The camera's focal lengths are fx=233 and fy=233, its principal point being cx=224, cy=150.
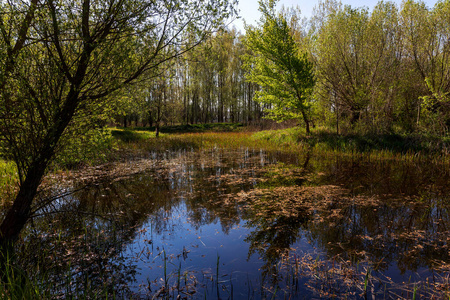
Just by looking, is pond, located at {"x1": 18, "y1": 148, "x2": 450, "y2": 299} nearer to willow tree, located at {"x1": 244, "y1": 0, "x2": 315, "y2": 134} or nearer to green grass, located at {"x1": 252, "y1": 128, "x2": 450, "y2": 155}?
green grass, located at {"x1": 252, "y1": 128, "x2": 450, "y2": 155}

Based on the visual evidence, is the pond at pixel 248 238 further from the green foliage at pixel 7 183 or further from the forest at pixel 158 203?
the green foliage at pixel 7 183

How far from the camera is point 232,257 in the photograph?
12.3 feet

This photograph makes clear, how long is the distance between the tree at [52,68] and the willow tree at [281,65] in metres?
11.2

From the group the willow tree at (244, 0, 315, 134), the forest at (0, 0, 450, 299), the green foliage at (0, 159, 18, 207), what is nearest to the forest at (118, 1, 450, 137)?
the willow tree at (244, 0, 315, 134)

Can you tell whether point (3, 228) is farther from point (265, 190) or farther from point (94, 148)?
point (265, 190)

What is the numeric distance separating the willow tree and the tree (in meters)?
11.2

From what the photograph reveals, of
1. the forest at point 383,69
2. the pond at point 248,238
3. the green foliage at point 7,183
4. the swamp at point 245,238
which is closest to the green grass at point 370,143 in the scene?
the forest at point 383,69

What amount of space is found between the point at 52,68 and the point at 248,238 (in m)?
4.38

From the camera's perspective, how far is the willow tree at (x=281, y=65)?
47.4 ft

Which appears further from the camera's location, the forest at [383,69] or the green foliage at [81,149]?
the forest at [383,69]

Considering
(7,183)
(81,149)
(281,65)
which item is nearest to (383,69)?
(281,65)

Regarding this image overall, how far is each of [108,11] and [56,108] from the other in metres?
1.79

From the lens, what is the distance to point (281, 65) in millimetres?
15023

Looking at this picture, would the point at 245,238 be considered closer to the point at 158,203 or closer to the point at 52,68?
the point at 158,203
